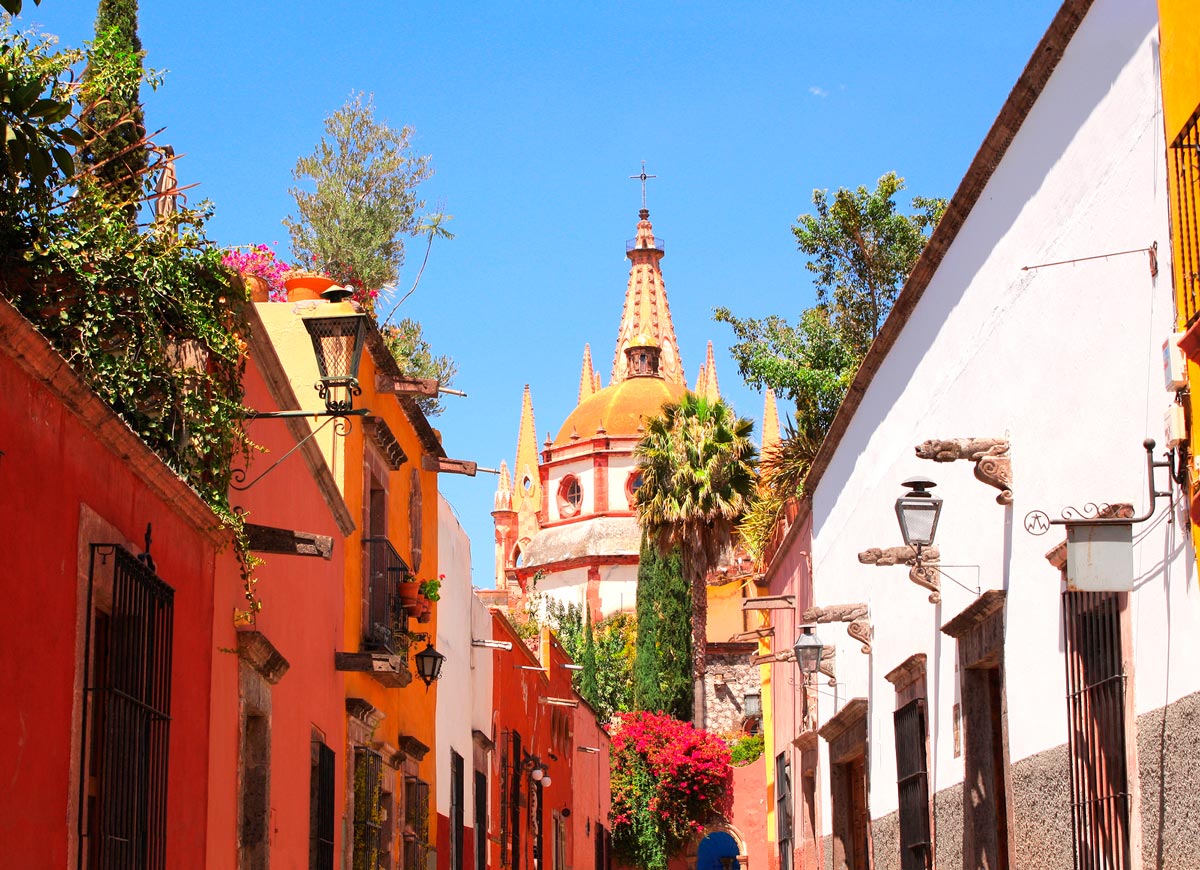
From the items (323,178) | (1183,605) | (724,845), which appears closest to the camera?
(1183,605)

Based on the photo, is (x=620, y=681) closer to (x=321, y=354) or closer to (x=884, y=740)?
(x=884, y=740)

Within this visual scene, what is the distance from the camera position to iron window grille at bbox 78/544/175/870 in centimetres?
660

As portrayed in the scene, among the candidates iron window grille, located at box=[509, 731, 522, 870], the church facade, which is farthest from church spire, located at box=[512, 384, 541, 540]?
iron window grille, located at box=[509, 731, 522, 870]

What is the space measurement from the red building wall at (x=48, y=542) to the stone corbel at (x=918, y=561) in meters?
5.43

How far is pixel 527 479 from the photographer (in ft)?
269

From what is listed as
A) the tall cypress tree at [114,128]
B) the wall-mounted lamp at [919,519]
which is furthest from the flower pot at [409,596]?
the wall-mounted lamp at [919,519]

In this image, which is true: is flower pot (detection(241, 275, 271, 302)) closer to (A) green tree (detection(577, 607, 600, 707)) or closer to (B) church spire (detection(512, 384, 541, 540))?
(A) green tree (detection(577, 607, 600, 707))

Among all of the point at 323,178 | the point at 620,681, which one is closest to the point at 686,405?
the point at 620,681

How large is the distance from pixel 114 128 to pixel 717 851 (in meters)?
56.5

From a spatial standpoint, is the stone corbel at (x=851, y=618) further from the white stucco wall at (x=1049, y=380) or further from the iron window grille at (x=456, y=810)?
the iron window grille at (x=456, y=810)

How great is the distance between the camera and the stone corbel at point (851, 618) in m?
14.7

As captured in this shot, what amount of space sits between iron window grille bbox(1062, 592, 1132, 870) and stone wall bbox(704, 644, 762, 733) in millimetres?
43851

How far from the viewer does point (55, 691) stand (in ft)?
20.2

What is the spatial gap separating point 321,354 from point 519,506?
69.0 metres
